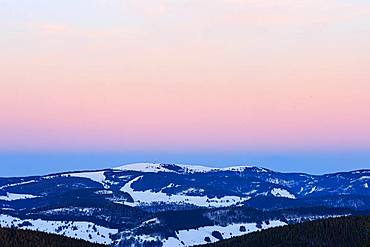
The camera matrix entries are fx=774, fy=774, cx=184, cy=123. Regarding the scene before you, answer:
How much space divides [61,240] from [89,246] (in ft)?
22.2

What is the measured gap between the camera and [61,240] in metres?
180

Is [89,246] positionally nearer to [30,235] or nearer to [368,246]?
[30,235]

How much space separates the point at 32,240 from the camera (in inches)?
6905

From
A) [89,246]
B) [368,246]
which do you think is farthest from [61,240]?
[368,246]

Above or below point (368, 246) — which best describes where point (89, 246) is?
below

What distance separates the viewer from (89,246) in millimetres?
181500

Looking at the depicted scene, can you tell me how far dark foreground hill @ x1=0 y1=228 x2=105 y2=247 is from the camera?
17262cm

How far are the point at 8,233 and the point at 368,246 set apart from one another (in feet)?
381

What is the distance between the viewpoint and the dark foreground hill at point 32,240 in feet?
566

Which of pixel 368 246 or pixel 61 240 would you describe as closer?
pixel 368 246

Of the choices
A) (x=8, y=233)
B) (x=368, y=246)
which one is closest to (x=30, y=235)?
(x=8, y=233)

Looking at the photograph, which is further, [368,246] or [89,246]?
[89,246]

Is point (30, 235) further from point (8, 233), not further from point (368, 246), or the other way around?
point (368, 246)
